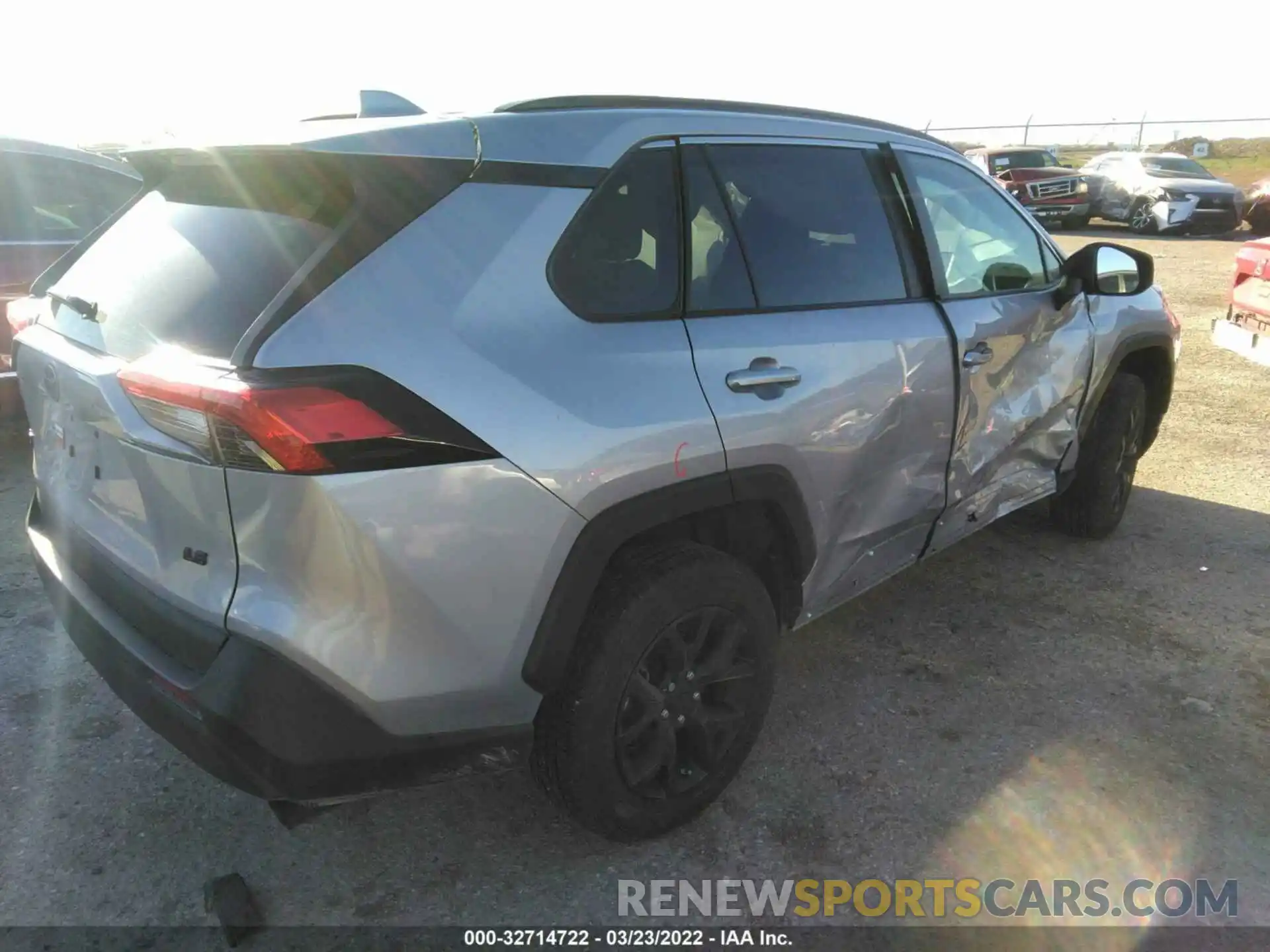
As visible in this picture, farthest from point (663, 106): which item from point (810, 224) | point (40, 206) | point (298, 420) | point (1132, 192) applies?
point (1132, 192)

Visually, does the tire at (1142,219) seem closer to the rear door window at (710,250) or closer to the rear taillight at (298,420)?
the rear door window at (710,250)

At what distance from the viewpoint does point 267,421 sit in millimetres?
1664

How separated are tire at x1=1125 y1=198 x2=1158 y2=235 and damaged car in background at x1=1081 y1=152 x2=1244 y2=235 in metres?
0.01

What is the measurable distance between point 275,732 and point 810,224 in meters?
1.95

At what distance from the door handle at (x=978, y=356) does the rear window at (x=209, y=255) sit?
2023 millimetres

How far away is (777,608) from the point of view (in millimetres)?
2727

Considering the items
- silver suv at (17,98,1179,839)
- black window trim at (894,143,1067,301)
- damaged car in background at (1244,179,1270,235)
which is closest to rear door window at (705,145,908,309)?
silver suv at (17,98,1179,839)

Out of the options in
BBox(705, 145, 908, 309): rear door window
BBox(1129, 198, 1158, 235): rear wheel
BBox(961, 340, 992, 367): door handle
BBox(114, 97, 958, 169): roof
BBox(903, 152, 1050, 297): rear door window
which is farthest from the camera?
BBox(1129, 198, 1158, 235): rear wheel

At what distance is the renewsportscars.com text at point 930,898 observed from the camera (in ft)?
7.50

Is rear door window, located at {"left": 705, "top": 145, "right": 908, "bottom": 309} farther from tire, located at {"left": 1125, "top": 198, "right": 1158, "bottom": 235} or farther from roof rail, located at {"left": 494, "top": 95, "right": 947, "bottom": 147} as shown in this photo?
tire, located at {"left": 1125, "top": 198, "right": 1158, "bottom": 235}

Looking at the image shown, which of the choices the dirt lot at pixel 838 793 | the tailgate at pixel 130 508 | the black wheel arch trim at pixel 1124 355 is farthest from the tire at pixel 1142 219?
the tailgate at pixel 130 508

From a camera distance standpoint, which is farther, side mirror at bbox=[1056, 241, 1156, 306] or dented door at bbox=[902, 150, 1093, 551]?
side mirror at bbox=[1056, 241, 1156, 306]

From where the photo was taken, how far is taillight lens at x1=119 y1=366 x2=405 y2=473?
1668 mm

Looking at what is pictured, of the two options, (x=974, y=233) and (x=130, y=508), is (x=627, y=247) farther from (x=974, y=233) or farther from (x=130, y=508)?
(x=974, y=233)
